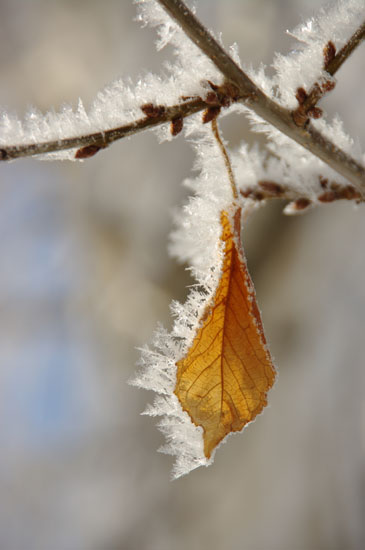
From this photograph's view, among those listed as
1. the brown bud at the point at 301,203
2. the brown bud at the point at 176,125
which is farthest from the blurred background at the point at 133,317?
the brown bud at the point at 176,125

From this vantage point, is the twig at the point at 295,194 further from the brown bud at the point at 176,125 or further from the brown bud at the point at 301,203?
the brown bud at the point at 176,125

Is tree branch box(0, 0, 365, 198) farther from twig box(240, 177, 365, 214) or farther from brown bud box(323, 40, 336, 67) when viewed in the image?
twig box(240, 177, 365, 214)

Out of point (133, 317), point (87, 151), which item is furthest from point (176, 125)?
point (133, 317)

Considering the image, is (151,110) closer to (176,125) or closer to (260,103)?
(176,125)

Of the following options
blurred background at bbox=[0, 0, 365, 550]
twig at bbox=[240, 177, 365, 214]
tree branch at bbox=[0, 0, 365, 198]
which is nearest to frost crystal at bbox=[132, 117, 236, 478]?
tree branch at bbox=[0, 0, 365, 198]

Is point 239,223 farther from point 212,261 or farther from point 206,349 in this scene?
point 206,349

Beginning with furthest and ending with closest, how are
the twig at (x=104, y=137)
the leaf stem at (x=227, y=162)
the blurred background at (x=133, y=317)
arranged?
the blurred background at (x=133, y=317) < the leaf stem at (x=227, y=162) < the twig at (x=104, y=137)

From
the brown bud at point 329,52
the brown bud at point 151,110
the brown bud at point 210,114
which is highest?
the brown bud at point 329,52
